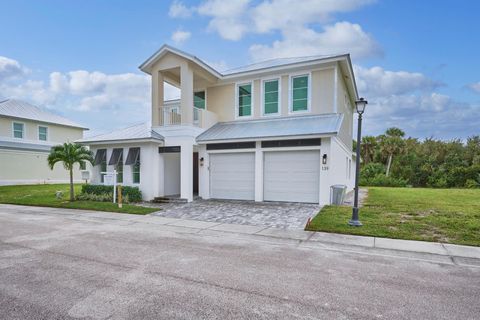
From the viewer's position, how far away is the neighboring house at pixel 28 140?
25.1m

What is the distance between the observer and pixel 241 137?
553 inches

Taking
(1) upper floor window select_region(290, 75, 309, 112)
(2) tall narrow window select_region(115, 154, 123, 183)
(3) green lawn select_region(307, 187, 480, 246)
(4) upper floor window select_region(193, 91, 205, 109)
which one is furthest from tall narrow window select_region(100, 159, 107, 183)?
(3) green lawn select_region(307, 187, 480, 246)

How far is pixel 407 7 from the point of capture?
13.1 metres

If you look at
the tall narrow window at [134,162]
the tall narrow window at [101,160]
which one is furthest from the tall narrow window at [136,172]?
the tall narrow window at [101,160]

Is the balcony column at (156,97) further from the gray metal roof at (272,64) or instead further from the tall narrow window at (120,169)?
the gray metal roof at (272,64)

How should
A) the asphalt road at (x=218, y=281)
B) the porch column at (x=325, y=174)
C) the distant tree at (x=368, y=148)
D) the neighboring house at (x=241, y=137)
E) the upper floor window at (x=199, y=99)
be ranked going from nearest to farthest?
the asphalt road at (x=218, y=281) < the porch column at (x=325, y=174) < the neighboring house at (x=241, y=137) < the upper floor window at (x=199, y=99) < the distant tree at (x=368, y=148)

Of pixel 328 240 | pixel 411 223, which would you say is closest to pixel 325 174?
pixel 411 223

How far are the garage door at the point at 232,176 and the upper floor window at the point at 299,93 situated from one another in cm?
359

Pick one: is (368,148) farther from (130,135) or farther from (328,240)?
(328,240)

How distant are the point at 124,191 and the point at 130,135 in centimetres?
314

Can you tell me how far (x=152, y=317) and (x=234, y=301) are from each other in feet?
3.66

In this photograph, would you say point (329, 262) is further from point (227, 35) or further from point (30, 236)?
point (227, 35)

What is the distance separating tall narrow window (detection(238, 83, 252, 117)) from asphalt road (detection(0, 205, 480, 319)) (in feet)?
32.4

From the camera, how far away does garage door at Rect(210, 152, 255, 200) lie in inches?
575
